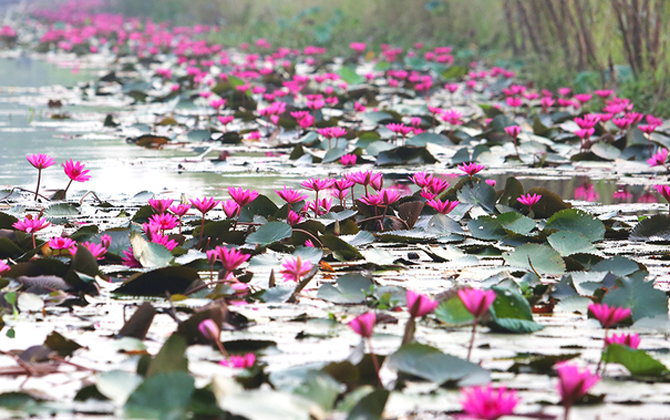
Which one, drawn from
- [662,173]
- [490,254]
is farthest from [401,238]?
[662,173]

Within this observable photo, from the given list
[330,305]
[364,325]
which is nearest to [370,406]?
[364,325]

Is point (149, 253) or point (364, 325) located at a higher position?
point (364, 325)

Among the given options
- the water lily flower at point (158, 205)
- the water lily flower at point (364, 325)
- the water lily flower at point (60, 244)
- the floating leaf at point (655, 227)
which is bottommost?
the floating leaf at point (655, 227)

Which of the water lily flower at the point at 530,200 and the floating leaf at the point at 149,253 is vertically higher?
the floating leaf at the point at 149,253

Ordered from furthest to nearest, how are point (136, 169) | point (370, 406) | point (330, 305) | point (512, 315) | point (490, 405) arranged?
point (136, 169) → point (330, 305) → point (512, 315) → point (370, 406) → point (490, 405)

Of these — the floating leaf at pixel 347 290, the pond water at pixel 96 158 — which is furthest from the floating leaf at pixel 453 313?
the pond water at pixel 96 158

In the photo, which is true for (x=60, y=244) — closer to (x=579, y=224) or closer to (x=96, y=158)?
(x=579, y=224)

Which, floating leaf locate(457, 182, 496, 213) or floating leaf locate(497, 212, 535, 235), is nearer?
floating leaf locate(497, 212, 535, 235)

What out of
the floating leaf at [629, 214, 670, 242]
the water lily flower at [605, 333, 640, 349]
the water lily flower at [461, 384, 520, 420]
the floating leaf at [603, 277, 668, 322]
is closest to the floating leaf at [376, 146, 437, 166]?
the floating leaf at [629, 214, 670, 242]

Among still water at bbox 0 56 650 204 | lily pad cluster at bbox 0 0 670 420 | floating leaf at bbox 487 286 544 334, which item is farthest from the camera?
still water at bbox 0 56 650 204

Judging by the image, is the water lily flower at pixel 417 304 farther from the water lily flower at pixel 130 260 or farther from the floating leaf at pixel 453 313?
the water lily flower at pixel 130 260

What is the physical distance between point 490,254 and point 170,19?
20.7 meters

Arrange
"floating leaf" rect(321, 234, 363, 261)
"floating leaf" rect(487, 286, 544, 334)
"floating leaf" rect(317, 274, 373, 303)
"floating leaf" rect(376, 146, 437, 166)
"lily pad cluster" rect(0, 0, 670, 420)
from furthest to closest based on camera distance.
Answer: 1. "floating leaf" rect(376, 146, 437, 166)
2. "floating leaf" rect(321, 234, 363, 261)
3. "floating leaf" rect(317, 274, 373, 303)
4. "floating leaf" rect(487, 286, 544, 334)
5. "lily pad cluster" rect(0, 0, 670, 420)

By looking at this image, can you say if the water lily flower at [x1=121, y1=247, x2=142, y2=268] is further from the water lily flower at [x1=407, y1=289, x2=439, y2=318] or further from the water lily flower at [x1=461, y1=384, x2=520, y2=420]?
the water lily flower at [x1=461, y1=384, x2=520, y2=420]
